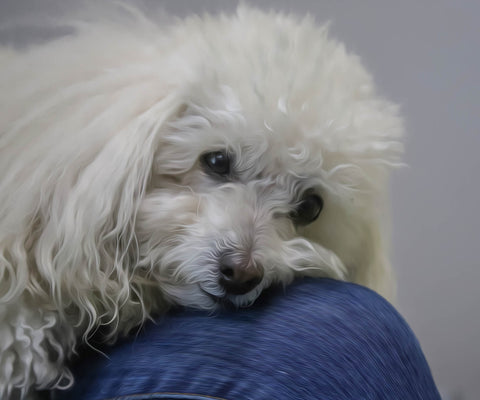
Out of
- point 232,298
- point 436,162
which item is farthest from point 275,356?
point 436,162

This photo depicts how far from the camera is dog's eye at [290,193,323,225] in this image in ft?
3.02

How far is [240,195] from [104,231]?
215mm

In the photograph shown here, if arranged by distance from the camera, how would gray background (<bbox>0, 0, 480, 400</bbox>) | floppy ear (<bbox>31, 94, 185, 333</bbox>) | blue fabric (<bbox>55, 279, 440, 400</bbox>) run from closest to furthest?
blue fabric (<bbox>55, 279, 440, 400</bbox>), floppy ear (<bbox>31, 94, 185, 333</bbox>), gray background (<bbox>0, 0, 480, 400</bbox>)

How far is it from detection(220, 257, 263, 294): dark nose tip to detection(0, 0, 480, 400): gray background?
2.02ft

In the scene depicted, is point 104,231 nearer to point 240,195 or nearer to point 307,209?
point 240,195

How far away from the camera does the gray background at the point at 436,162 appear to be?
4.52ft

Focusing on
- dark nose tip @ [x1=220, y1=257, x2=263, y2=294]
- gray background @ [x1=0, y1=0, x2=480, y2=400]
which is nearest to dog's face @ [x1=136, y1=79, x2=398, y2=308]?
dark nose tip @ [x1=220, y1=257, x2=263, y2=294]

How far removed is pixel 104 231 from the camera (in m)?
0.75

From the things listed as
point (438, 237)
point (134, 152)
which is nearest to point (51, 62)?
point (134, 152)

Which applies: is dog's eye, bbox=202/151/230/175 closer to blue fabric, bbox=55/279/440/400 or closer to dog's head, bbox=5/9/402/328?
dog's head, bbox=5/9/402/328

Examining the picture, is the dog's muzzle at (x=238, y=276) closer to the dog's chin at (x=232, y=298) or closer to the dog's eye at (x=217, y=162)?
the dog's chin at (x=232, y=298)

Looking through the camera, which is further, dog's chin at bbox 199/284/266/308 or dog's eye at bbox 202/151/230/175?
A: dog's eye at bbox 202/151/230/175

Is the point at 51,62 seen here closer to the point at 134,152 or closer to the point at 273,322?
the point at 134,152

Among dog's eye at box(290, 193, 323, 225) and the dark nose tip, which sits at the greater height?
dog's eye at box(290, 193, 323, 225)
